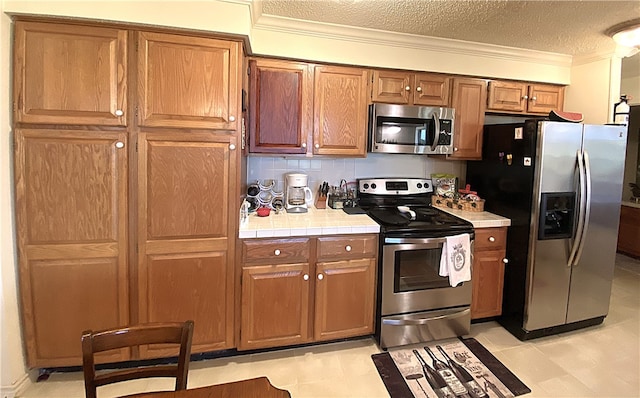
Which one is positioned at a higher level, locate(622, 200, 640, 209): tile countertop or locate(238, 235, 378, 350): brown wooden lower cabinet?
locate(622, 200, 640, 209): tile countertop

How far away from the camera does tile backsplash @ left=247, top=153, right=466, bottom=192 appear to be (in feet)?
9.21

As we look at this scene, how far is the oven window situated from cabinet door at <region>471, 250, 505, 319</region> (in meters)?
0.34

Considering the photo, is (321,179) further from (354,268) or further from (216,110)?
(216,110)

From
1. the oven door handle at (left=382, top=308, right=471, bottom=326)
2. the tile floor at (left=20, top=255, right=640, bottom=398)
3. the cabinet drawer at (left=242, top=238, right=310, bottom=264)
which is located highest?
the cabinet drawer at (left=242, top=238, right=310, bottom=264)

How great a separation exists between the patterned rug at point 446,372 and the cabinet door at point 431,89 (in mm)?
1893

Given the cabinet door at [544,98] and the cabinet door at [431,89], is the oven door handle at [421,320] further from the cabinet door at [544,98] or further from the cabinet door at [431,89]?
the cabinet door at [544,98]

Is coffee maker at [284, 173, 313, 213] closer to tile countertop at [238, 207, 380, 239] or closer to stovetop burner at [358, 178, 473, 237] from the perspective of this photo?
tile countertop at [238, 207, 380, 239]

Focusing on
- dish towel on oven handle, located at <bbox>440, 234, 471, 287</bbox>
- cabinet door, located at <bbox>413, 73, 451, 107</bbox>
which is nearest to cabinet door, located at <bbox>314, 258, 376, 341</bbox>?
dish towel on oven handle, located at <bbox>440, 234, 471, 287</bbox>

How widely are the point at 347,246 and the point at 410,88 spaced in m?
1.39

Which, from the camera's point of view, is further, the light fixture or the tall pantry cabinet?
the light fixture

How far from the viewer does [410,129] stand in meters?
2.68

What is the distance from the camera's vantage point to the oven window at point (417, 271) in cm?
233

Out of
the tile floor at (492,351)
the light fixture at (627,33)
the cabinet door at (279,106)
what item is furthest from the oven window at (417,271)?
the light fixture at (627,33)

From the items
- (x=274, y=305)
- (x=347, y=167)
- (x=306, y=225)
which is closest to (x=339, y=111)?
(x=347, y=167)
